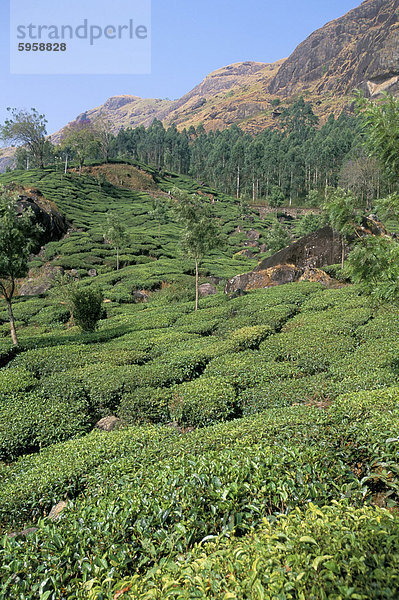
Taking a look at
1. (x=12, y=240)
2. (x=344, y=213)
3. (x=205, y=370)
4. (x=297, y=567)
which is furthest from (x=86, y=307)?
(x=297, y=567)

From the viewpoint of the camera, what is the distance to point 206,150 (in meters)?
141

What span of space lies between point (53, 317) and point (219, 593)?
3242 cm

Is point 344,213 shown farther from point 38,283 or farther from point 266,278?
point 38,283

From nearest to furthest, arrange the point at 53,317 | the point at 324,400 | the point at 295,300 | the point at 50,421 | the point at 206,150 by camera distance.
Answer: the point at 324,400 < the point at 50,421 < the point at 295,300 < the point at 53,317 < the point at 206,150

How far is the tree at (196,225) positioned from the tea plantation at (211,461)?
25.1 ft

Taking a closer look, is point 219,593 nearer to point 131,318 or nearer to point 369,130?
point 369,130

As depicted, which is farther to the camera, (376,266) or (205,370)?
(205,370)

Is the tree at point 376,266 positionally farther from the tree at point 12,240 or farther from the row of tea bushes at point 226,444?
the tree at point 12,240

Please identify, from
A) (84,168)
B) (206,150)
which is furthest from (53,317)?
(206,150)

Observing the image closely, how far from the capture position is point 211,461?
18.2 ft

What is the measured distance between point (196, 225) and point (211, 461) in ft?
66.0

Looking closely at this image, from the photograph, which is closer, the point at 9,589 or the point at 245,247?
the point at 9,589

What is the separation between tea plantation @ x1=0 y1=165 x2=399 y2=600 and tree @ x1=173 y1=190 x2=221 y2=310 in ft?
25.1

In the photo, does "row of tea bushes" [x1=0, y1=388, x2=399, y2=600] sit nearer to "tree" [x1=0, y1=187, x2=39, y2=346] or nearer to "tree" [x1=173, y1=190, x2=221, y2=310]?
"tree" [x1=0, y1=187, x2=39, y2=346]
